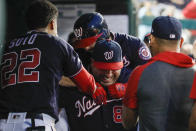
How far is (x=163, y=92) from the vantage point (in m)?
2.68

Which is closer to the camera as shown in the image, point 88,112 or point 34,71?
point 34,71

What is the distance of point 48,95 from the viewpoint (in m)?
2.93

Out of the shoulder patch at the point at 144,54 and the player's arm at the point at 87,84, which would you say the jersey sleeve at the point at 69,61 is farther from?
the shoulder patch at the point at 144,54

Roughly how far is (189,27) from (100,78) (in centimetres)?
480

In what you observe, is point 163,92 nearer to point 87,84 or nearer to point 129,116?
point 129,116

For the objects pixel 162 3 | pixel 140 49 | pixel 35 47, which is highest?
pixel 35 47

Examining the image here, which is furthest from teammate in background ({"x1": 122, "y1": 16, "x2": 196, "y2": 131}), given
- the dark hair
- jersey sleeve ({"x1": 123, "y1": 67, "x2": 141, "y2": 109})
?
the dark hair

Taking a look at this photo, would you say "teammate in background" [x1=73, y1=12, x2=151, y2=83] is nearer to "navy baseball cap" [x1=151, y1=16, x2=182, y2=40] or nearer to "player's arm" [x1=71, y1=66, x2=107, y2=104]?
"player's arm" [x1=71, y1=66, x2=107, y2=104]

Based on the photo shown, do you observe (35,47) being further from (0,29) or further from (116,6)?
(116,6)

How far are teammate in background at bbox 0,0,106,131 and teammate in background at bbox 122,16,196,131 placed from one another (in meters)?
0.59

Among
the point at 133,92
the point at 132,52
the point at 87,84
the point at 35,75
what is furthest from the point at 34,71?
the point at 132,52

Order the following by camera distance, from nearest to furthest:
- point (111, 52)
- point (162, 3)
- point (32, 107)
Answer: point (32, 107), point (111, 52), point (162, 3)

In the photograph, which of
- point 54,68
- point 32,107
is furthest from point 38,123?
point 54,68

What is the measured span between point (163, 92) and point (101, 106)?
3.21ft
